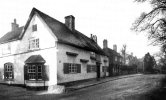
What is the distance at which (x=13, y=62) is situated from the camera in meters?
19.5

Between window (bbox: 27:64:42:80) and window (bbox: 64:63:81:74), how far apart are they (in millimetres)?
2978

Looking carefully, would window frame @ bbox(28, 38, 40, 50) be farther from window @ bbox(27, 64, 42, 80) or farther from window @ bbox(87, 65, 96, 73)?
window @ bbox(87, 65, 96, 73)

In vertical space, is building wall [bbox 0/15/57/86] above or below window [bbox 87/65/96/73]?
above

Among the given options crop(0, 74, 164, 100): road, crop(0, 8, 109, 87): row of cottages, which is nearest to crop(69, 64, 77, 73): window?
crop(0, 8, 109, 87): row of cottages

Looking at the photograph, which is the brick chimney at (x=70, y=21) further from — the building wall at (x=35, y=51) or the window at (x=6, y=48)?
the window at (x=6, y=48)

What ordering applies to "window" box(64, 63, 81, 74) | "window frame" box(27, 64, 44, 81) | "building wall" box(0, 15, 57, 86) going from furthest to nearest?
"window" box(64, 63, 81, 74)
"window frame" box(27, 64, 44, 81)
"building wall" box(0, 15, 57, 86)

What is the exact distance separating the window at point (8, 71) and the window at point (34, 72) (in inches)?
173

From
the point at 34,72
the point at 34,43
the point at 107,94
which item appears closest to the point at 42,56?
the point at 34,72

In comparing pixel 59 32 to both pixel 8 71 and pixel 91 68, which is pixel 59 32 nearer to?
pixel 91 68

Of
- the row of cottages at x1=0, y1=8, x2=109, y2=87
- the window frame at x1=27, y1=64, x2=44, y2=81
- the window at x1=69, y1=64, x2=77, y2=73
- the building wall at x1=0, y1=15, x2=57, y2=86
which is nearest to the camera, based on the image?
the building wall at x1=0, y1=15, x2=57, y2=86

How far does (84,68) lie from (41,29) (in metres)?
8.31

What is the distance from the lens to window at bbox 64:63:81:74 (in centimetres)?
1631

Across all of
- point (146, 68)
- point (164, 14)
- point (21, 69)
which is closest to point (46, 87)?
point (21, 69)

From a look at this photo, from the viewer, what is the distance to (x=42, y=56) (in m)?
16.2
